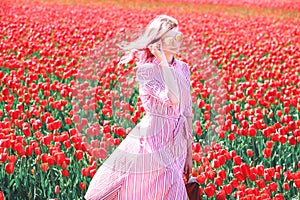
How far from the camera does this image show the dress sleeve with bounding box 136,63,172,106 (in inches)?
121

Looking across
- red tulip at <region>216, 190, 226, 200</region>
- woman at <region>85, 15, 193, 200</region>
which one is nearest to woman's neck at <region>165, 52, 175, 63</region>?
woman at <region>85, 15, 193, 200</region>

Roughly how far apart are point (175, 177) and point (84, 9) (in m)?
12.0

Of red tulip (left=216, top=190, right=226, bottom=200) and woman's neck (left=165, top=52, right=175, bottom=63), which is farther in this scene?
red tulip (left=216, top=190, right=226, bottom=200)

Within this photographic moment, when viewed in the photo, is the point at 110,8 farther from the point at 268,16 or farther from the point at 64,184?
the point at 64,184

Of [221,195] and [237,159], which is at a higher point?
[237,159]

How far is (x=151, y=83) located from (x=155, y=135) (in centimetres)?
28

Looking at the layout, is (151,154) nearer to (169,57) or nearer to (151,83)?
(151,83)

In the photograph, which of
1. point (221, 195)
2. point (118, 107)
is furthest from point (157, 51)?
point (221, 195)

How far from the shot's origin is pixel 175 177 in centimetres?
320

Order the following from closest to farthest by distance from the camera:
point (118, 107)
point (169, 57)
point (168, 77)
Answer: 1. point (168, 77)
2. point (169, 57)
3. point (118, 107)

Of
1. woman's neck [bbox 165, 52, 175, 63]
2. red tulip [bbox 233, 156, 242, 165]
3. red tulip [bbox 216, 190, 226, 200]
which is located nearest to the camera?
woman's neck [bbox 165, 52, 175, 63]

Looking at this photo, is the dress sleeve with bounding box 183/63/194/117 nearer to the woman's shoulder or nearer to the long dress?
the long dress

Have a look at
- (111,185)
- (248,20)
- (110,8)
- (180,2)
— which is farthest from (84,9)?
(111,185)

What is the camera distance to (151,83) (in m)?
3.12
